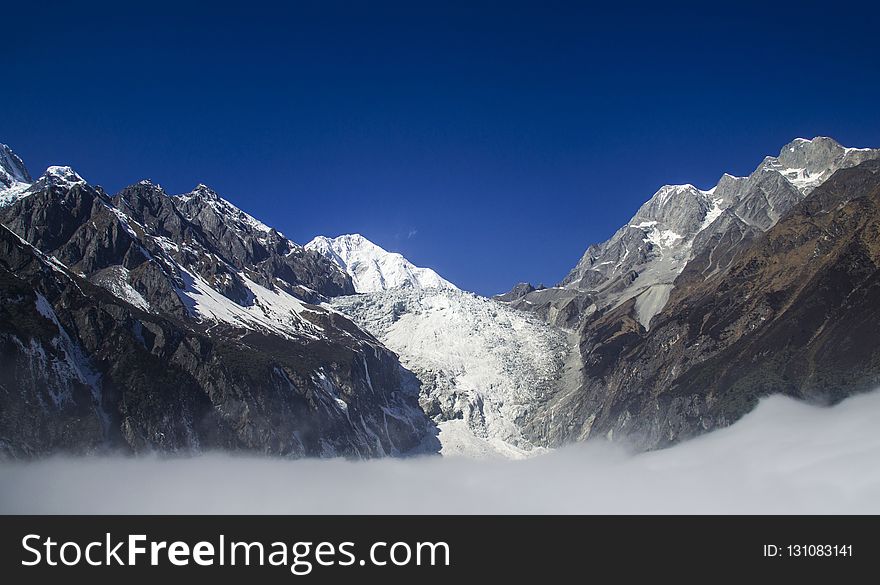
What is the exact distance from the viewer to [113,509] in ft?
643
